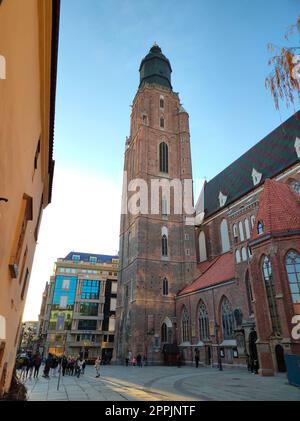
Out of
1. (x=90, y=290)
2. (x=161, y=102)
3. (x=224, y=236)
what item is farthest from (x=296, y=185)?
(x=90, y=290)

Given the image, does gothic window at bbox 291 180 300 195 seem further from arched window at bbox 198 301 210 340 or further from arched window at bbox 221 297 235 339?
arched window at bbox 198 301 210 340

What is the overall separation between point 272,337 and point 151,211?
78.0 ft

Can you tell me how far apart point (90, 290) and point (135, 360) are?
29.2 metres

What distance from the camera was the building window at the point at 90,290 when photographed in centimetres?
5791

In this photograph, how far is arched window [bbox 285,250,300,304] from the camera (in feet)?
58.7

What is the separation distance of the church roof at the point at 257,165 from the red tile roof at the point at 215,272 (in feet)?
24.4

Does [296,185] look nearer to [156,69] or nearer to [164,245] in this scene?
[164,245]

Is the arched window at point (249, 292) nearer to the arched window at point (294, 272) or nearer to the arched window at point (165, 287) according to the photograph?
the arched window at point (294, 272)

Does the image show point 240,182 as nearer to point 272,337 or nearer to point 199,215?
point 199,215

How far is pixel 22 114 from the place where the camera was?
18.9ft

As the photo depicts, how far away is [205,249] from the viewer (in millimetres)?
41031

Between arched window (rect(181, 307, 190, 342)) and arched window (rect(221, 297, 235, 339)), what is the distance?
21.4 feet

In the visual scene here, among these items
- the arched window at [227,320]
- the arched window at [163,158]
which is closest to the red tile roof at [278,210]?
the arched window at [227,320]

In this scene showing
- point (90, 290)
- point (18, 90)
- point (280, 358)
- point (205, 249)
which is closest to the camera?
point (18, 90)
